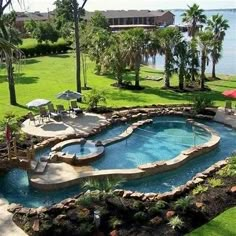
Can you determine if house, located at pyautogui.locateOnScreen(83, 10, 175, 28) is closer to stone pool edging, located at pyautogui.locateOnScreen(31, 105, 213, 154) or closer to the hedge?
the hedge

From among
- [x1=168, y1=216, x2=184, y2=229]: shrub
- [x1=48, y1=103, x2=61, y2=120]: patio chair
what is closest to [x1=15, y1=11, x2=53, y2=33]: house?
[x1=48, y1=103, x2=61, y2=120]: patio chair

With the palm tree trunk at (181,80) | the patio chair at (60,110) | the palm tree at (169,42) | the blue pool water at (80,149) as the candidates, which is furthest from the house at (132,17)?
the blue pool water at (80,149)

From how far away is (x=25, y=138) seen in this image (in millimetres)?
21156

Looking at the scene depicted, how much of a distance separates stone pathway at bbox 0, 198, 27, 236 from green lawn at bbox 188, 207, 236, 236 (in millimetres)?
5470

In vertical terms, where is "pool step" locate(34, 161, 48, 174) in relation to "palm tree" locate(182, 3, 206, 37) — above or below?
below

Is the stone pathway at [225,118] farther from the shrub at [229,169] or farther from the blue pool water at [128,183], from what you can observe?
the shrub at [229,169]

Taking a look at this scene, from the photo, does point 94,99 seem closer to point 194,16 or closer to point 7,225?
point 7,225

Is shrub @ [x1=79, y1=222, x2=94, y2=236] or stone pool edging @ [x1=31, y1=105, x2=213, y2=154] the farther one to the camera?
stone pool edging @ [x1=31, y1=105, x2=213, y2=154]

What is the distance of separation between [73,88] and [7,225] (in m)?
21.9

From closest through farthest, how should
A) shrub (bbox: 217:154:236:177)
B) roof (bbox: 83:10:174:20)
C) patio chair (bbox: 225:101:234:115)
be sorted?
shrub (bbox: 217:154:236:177) → patio chair (bbox: 225:101:234:115) → roof (bbox: 83:10:174:20)

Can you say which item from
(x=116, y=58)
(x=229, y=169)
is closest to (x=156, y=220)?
(x=229, y=169)

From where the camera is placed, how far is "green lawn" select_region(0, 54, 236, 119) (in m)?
29.0

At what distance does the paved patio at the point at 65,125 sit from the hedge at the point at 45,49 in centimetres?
3555

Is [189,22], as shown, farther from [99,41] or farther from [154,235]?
[154,235]
